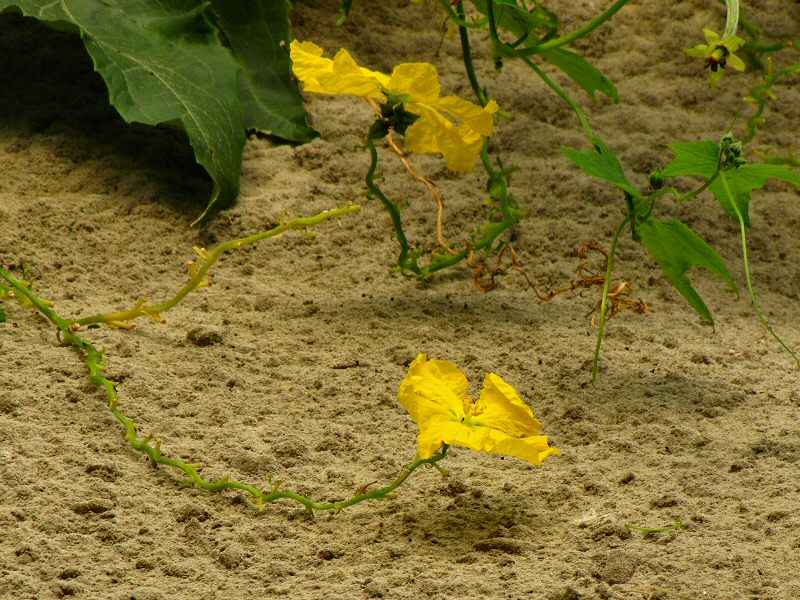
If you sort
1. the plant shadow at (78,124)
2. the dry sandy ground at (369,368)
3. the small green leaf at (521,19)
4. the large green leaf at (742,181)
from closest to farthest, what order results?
the dry sandy ground at (369,368)
the large green leaf at (742,181)
the small green leaf at (521,19)
the plant shadow at (78,124)

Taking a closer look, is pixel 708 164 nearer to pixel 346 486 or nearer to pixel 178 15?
pixel 346 486

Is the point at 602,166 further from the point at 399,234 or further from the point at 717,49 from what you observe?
the point at 399,234

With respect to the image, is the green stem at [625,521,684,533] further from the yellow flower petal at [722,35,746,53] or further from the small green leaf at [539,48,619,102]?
the small green leaf at [539,48,619,102]

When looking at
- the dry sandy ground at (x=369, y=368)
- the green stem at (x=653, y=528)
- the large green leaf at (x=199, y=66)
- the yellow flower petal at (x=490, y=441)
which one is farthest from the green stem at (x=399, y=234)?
the green stem at (x=653, y=528)

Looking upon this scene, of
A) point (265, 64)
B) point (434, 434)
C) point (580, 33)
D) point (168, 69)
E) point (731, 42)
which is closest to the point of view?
point (434, 434)

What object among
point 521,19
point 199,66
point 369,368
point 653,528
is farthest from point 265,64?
point 653,528

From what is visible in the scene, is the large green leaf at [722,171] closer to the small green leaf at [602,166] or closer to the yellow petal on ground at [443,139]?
the small green leaf at [602,166]
